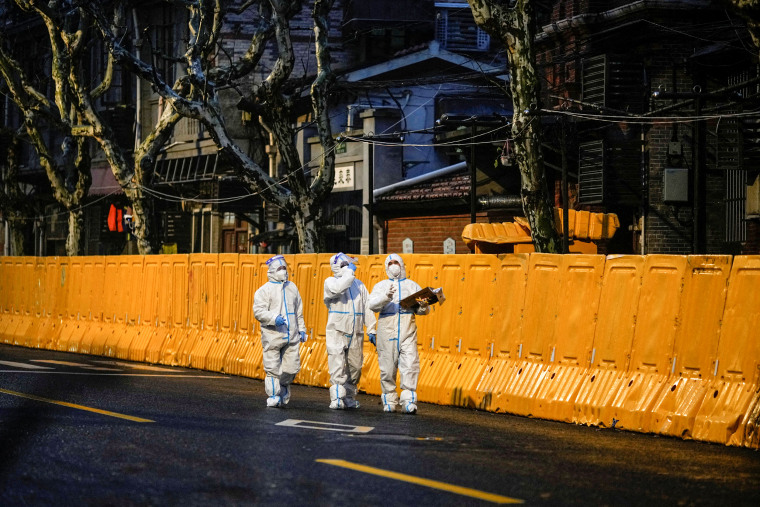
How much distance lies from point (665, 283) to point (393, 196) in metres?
19.4

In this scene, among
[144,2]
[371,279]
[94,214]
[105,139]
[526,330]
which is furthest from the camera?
[94,214]

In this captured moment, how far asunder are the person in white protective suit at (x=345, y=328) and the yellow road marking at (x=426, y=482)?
15.1ft

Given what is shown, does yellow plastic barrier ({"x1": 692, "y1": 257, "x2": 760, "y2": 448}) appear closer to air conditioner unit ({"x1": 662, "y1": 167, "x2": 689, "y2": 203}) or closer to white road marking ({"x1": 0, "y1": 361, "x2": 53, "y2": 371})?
white road marking ({"x1": 0, "y1": 361, "x2": 53, "y2": 371})

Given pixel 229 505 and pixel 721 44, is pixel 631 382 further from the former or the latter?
pixel 721 44

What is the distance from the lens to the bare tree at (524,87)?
17.7 meters

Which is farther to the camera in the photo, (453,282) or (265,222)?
(265,222)

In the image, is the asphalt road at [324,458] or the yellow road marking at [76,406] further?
the yellow road marking at [76,406]

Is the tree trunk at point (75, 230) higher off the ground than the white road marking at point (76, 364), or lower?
higher

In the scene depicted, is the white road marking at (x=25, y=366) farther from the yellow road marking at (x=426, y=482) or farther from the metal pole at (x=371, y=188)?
the yellow road marking at (x=426, y=482)

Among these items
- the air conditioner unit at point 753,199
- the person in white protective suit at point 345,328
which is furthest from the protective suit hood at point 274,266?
the air conditioner unit at point 753,199

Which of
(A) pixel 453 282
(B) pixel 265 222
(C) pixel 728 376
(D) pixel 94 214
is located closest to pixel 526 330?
(A) pixel 453 282

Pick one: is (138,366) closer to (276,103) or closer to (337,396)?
(276,103)

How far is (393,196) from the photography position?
31.9 meters

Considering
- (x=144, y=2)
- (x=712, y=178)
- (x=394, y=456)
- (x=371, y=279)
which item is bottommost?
(x=394, y=456)
